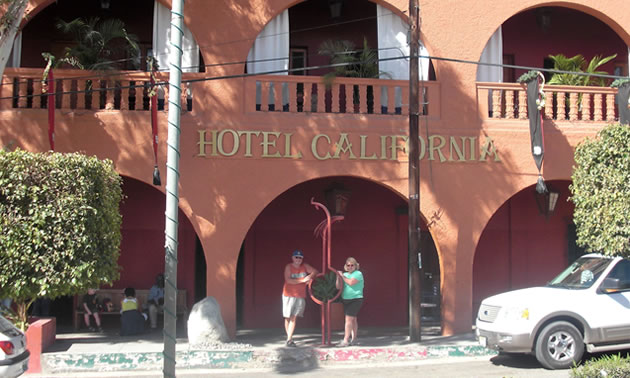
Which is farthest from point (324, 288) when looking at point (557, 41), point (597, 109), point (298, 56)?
point (557, 41)

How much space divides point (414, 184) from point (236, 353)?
4016 millimetres

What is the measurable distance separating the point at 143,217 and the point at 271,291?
3.11 m

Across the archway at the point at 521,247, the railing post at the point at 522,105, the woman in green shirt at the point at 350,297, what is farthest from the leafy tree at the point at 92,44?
the archway at the point at 521,247

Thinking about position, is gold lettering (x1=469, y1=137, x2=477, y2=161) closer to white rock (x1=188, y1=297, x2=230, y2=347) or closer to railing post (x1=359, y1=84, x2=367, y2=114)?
railing post (x1=359, y1=84, x2=367, y2=114)

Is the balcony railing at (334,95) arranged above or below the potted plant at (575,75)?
below

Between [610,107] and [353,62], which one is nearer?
[353,62]

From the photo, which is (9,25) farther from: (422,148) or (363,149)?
(422,148)

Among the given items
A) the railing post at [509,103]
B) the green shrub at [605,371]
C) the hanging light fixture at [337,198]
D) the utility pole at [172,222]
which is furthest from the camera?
the hanging light fixture at [337,198]

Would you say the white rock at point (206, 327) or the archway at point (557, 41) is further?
the archway at point (557, 41)

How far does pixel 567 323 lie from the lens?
9.40 meters

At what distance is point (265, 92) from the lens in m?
12.0

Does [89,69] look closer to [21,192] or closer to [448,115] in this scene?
[21,192]

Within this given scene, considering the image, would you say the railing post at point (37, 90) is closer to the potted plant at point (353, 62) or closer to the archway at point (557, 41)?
the potted plant at point (353, 62)

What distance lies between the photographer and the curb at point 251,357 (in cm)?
998
